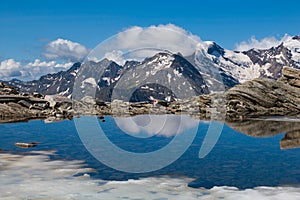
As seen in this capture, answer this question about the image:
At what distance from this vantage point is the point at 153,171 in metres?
29.2

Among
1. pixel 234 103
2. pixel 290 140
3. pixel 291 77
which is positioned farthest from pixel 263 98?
pixel 290 140

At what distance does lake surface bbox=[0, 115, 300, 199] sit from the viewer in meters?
22.6

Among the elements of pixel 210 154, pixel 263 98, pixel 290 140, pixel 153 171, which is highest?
pixel 263 98

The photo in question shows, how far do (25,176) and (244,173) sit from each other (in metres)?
16.7

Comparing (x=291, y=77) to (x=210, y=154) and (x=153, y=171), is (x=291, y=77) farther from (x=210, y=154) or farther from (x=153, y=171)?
(x=153, y=171)

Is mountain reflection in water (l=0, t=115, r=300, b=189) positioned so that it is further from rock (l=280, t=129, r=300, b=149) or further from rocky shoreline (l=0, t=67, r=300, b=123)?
rocky shoreline (l=0, t=67, r=300, b=123)

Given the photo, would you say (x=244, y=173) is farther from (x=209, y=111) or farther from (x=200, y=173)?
(x=209, y=111)

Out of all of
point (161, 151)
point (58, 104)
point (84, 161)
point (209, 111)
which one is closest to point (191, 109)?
point (209, 111)

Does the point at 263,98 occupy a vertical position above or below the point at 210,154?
above

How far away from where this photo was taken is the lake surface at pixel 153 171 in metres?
22.6

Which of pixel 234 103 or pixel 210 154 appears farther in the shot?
pixel 234 103

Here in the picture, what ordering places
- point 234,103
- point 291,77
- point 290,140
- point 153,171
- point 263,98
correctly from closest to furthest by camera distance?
point 153,171 → point 290,140 → point 234,103 → point 263,98 → point 291,77

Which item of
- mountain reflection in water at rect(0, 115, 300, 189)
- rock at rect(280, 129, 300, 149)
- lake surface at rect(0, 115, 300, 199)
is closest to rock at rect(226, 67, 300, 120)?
mountain reflection in water at rect(0, 115, 300, 189)

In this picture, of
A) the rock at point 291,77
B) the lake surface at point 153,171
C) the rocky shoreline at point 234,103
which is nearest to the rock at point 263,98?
the rocky shoreline at point 234,103
